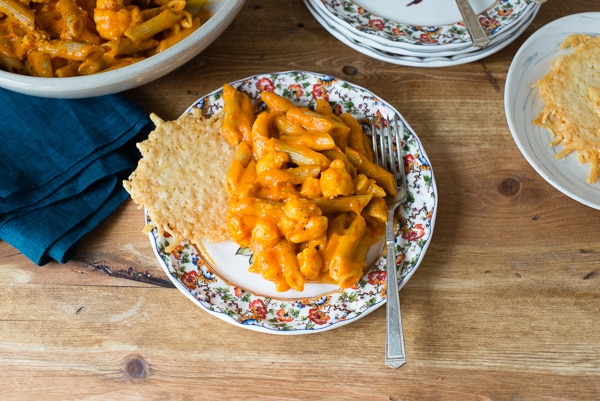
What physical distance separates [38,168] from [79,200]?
150mm

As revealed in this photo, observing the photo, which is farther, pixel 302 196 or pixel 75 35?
pixel 75 35

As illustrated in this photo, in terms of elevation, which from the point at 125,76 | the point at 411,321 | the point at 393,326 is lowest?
the point at 411,321

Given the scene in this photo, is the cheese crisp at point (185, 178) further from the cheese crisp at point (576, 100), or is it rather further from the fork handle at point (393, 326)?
the cheese crisp at point (576, 100)

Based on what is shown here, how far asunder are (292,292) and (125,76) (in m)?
0.65

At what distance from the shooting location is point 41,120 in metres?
1.62

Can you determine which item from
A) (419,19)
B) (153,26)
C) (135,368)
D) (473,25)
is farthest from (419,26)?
(135,368)

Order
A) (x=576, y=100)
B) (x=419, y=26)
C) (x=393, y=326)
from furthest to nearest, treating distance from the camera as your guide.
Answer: (x=419, y=26) → (x=576, y=100) → (x=393, y=326)

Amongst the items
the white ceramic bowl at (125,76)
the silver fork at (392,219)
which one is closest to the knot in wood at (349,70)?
the silver fork at (392,219)

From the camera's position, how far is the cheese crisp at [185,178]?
1.45m

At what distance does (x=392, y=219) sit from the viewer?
1433mm

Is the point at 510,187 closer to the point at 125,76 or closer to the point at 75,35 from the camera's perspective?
the point at 125,76

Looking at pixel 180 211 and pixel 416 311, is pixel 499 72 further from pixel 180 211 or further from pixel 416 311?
pixel 180 211

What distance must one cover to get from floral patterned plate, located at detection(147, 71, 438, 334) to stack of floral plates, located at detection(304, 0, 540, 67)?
0.83 ft

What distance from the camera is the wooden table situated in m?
1.35
